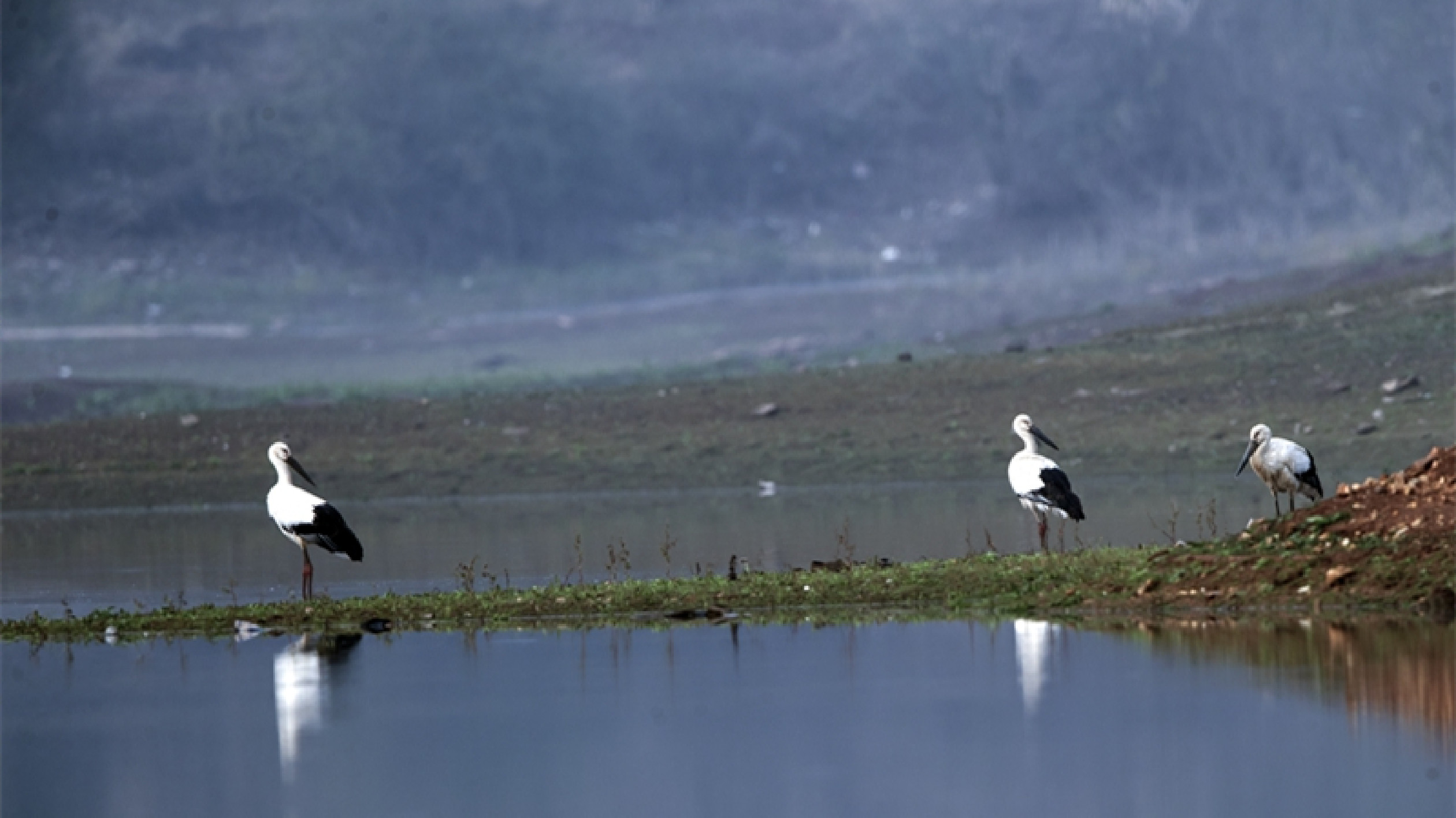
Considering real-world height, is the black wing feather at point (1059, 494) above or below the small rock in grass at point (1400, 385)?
below

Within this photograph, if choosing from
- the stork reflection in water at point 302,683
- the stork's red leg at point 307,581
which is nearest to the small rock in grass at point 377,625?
the stork reflection in water at point 302,683

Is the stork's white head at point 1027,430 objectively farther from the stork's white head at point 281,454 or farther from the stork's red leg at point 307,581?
the stork's red leg at point 307,581

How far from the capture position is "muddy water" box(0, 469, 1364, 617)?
2909cm

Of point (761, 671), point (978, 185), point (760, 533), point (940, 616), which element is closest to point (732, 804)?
point (761, 671)

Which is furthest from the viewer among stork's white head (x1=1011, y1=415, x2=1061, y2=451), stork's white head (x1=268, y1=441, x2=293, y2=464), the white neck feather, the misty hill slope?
the misty hill slope

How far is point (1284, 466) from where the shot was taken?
86.2 ft

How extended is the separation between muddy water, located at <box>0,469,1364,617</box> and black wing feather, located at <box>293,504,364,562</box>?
111 centimetres

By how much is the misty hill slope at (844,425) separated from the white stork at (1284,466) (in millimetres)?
21666

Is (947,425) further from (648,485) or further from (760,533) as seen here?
(760,533)

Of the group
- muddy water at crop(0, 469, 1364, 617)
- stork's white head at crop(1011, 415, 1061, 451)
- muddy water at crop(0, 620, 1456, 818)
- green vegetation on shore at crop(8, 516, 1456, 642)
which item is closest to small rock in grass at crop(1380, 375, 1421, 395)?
muddy water at crop(0, 469, 1364, 617)

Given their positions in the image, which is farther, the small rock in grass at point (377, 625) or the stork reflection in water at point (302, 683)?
the small rock in grass at point (377, 625)

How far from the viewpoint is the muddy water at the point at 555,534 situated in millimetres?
29094

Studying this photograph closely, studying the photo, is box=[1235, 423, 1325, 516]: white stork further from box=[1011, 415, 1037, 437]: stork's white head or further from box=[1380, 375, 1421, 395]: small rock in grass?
box=[1380, 375, 1421, 395]: small rock in grass

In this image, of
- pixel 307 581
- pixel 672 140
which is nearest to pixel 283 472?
pixel 307 581
